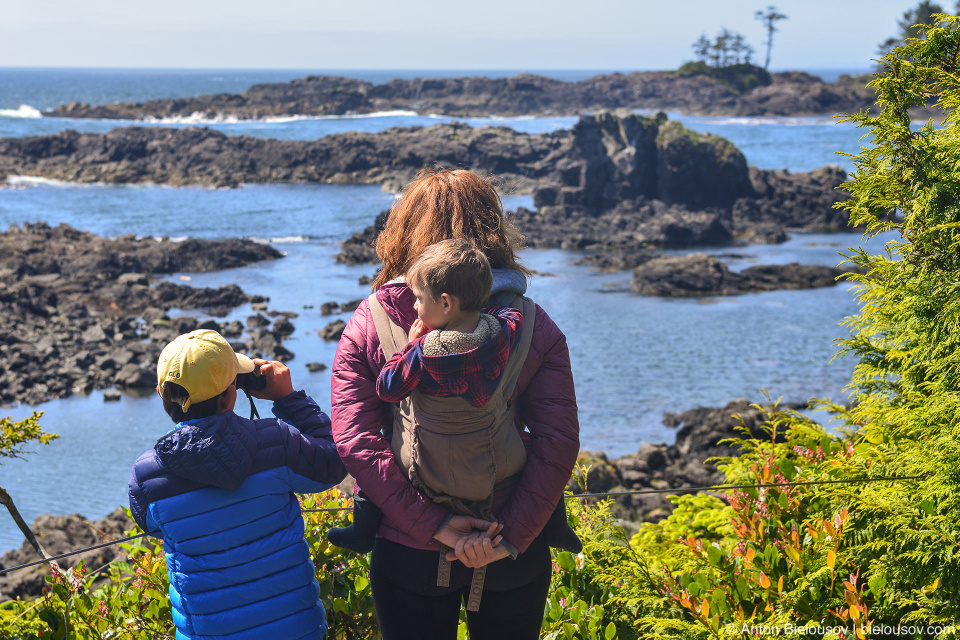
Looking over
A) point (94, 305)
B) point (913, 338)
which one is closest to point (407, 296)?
point (913, 338)

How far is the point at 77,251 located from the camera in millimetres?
24719

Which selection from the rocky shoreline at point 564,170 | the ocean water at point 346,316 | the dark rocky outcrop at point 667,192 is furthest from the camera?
the rocky shoreline at point 564,170

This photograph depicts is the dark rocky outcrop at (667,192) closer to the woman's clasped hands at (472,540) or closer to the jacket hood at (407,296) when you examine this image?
the jacket hood at (407,296)

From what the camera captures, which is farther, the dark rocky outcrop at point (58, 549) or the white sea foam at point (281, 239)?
the white sea foam at point (281, 239)

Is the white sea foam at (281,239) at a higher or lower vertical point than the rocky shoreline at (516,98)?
lower

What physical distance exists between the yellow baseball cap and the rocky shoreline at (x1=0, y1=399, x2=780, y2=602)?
4.99m

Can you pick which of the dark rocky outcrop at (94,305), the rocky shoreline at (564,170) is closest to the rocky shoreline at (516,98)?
the rocky shoreline at (564,170)

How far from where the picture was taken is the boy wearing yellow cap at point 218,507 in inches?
78.5

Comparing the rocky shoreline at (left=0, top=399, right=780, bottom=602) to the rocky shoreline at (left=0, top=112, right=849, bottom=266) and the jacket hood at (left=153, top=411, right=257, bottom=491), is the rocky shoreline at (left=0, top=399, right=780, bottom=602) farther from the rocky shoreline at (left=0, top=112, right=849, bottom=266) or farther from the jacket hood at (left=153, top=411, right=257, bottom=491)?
the rocky shoreline at (left=0, top=112, right=849, bottom=266)

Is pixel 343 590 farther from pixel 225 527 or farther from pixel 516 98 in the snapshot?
pixel 516 98

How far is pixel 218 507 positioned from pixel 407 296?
2.32 ft

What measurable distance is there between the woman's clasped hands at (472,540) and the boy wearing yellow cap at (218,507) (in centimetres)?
45

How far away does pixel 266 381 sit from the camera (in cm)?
231

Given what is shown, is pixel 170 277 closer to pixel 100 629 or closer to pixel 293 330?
pixel 293 330
